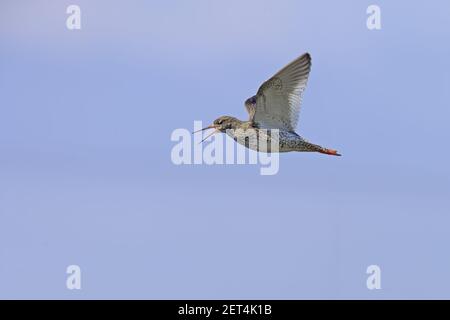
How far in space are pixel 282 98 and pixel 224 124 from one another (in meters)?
1.18

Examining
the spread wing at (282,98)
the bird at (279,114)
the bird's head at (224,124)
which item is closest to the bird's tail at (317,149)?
the bird at (279,114)

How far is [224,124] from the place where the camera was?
59.8 feet

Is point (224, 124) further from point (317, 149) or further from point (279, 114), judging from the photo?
point (317, 149)

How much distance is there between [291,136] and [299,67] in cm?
109

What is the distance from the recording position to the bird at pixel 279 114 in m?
17.5

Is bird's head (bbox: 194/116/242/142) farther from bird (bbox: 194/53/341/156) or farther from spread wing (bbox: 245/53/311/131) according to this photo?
spread wing (bbox: 245/53/311/131)

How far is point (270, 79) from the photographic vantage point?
57.3ft

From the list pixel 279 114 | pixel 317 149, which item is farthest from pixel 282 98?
pixel 317 149

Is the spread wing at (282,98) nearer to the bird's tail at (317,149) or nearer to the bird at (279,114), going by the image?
the bird at (279,114)
